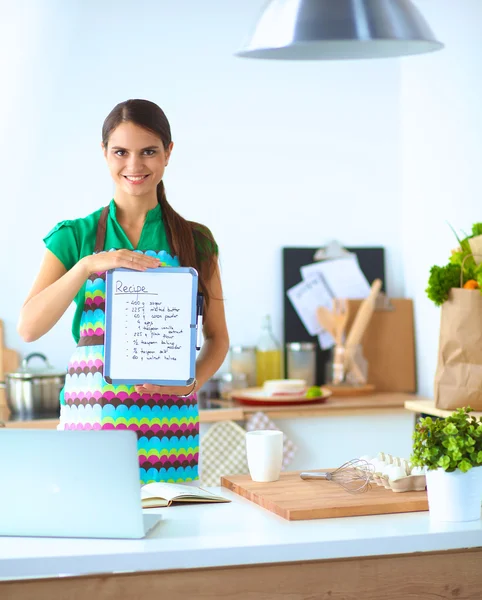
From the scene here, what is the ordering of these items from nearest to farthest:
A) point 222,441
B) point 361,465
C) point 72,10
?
point 361,465
point 222,441
point 72,10

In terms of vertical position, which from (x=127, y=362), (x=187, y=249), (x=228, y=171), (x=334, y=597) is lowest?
(x=334, y=597)

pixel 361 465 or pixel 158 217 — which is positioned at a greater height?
pixel 158 217

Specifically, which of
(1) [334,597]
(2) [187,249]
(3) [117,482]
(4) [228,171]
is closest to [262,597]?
(1) [334,597]

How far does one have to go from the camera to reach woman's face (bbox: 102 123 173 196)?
2098 millimetres

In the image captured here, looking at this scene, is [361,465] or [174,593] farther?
[361,465]

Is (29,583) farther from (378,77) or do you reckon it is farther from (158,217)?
(378,77)

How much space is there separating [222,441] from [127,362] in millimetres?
1607

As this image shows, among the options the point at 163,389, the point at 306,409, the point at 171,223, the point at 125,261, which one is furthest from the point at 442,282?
the point at 125,261

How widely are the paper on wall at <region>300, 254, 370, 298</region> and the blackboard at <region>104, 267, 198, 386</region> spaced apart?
2174mm

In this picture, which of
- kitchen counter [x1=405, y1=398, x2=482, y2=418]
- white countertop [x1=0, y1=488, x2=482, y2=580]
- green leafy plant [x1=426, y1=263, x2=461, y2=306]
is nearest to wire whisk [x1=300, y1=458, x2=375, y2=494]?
white countertop [x1=0, y1=488, x2=482, y2=580]

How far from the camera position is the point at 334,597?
150cm

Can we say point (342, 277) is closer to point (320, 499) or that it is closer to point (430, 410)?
point (430, 410)

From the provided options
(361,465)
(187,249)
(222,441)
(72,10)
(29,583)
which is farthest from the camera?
(72,10)

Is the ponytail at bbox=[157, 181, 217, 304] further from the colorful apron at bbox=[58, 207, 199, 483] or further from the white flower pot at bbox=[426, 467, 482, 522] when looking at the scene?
the white flower pot at bbox=[426, 467, 482, 522]
